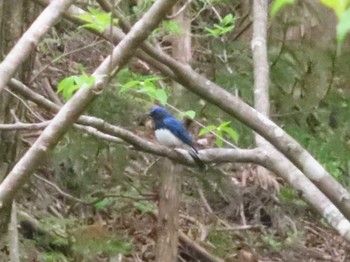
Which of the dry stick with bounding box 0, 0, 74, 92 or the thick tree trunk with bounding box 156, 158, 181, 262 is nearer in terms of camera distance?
the dry stick with bounding box 0, 0, 74, 92

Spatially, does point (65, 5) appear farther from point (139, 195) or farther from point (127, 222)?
point (127, 222)

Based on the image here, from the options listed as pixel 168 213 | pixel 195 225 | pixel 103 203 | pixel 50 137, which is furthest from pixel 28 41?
pixel 195 225

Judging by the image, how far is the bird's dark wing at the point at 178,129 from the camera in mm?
5695

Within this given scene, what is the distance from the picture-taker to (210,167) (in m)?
5.89

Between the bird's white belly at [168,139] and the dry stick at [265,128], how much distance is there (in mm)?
2368

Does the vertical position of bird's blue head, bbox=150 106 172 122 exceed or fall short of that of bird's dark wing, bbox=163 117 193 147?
it exceeds it

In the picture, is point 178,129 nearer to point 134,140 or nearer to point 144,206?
point 144,206

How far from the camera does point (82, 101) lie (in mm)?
2025

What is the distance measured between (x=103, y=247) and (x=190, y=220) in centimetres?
210

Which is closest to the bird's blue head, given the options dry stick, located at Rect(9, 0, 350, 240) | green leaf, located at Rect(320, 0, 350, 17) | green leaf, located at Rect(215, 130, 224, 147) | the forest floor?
the forest floor

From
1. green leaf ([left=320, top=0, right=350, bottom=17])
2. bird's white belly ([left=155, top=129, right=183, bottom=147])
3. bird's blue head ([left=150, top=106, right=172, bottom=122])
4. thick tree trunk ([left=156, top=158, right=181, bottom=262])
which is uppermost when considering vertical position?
bird's blue head ([left=150, top=106, right=172, bottom=122])

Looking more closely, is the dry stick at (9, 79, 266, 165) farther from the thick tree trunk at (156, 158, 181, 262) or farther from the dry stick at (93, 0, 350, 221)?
the thick tree trunk at (156, 158, 181, 262)

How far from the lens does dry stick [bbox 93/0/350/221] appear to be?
9.50 feet

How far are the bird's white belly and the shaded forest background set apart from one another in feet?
0.73
